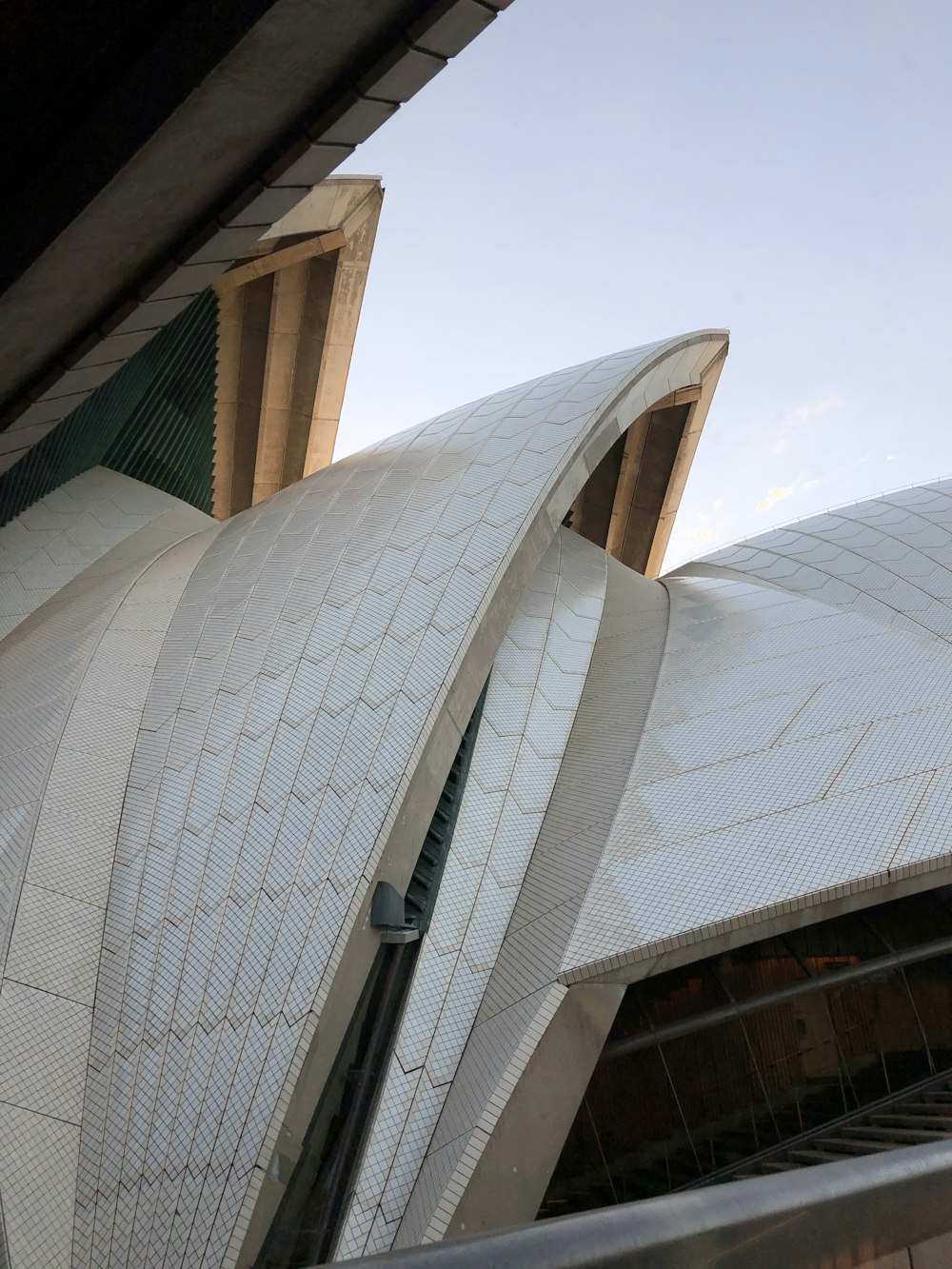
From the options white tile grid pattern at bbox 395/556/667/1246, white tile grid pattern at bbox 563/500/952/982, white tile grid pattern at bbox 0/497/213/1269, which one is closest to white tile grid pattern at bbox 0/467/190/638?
white tile grid pattern at bbox 0/497/213/1269

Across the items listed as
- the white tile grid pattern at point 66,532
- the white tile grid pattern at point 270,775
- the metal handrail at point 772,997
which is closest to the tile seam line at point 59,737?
the white tile grid pattern at point 66,532

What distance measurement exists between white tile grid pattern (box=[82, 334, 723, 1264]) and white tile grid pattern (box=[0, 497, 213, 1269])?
23 cm

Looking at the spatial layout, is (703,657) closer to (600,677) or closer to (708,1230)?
(600,677)

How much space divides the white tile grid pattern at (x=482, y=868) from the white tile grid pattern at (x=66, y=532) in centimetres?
682

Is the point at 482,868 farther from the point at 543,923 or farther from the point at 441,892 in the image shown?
the point at 543,923

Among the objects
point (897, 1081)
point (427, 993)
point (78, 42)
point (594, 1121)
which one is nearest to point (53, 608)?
point (427, 993)

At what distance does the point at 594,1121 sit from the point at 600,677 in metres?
4.71

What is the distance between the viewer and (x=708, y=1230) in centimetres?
208

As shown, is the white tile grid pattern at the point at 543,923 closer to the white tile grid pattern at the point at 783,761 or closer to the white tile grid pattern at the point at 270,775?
the white tile grid pattern at the point at 783,761

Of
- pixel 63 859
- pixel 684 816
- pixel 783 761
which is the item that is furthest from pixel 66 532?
pixel 783 761

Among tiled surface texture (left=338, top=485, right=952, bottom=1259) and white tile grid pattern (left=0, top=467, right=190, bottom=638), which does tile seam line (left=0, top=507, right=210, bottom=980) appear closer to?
white tile grid pattern (left=0, top=467, right=190, bottom=638)

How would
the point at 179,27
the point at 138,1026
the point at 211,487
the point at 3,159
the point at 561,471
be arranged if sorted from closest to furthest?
1. the point at 179,27
2. the point at 3,159
3. the point at 138,1026
4. the point at 561,471
5. the point at 211,487

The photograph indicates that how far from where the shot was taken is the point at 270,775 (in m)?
7.77

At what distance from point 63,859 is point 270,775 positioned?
1841 millimetres
